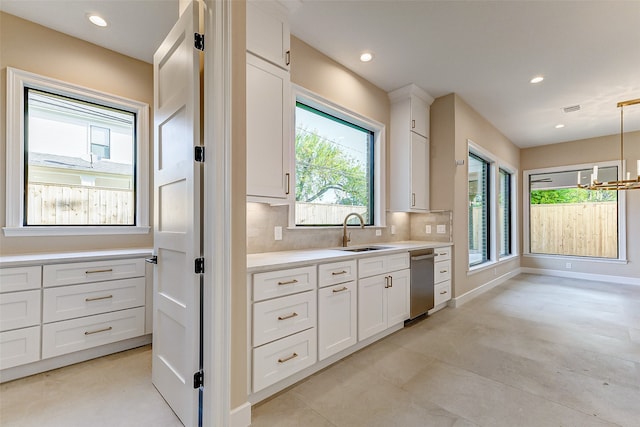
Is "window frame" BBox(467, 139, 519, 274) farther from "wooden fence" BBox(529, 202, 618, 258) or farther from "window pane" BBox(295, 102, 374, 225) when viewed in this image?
"window pane" BBox(295, 102, 374, 225)

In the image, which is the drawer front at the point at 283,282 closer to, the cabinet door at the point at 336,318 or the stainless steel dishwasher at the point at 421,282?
the cabinet door at the point at 336,318

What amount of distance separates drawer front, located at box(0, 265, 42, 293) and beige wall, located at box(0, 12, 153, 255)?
1.55ft

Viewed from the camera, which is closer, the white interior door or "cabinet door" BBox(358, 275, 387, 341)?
the white interior door

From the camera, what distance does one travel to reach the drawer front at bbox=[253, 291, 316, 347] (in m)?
1.78

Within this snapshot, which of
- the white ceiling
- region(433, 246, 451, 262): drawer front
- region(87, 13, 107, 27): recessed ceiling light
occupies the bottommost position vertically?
region(433, 246, 451, 262): drawer front

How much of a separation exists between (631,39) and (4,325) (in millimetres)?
5814

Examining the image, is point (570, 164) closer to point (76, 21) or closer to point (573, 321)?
point (573, 321)

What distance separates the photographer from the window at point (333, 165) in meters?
2.98

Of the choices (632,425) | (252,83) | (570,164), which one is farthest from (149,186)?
(570,164)

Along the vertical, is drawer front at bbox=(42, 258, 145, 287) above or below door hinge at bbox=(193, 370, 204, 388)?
above

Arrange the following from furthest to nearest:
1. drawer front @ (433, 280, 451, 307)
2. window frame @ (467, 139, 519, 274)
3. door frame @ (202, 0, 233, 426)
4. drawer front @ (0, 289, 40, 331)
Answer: window frame @ (467, 139, 519, 274)
drawer front @ (433, 280, 451, 307)
drawer front @ (0, 289, 40, 331)
door frame @ (202, 0, 233, 426)

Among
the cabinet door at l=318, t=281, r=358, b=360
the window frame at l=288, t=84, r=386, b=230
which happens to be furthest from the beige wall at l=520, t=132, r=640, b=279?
the cabinet door at l=318, t=281, r=358, b=360

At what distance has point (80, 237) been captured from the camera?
8.81ft

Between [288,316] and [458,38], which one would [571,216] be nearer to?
[458,38]
